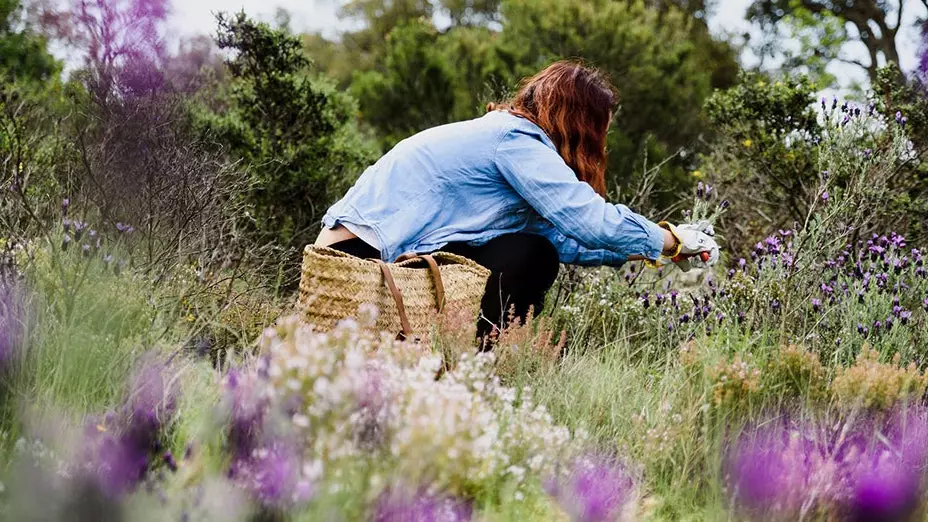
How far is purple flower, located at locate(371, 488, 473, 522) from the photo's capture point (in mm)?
1576

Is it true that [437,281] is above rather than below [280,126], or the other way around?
below

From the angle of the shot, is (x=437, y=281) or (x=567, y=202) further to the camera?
(x=567, y=202)

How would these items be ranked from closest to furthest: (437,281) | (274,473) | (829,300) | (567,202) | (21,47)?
(274,473)
(437,281)
(567,202)
(829,300)
(21,47)

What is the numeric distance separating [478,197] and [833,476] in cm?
156

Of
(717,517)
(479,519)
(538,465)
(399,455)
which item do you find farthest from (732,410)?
(399,455)

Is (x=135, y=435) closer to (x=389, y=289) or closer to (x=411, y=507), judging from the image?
(x=411, y=507)

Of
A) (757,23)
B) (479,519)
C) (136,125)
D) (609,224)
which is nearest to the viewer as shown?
(479,519)

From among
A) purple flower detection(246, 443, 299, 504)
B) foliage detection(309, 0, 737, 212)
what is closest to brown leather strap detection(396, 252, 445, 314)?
purple flower detection(246, 443, 299, 504)

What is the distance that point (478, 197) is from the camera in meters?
3.25

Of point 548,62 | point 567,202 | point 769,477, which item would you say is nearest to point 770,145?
point 567,202

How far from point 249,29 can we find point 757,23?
535 inches

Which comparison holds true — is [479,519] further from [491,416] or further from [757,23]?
[757,23]

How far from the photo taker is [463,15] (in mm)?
19375

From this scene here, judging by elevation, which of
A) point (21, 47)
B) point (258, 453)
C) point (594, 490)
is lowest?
point (594, 490)
